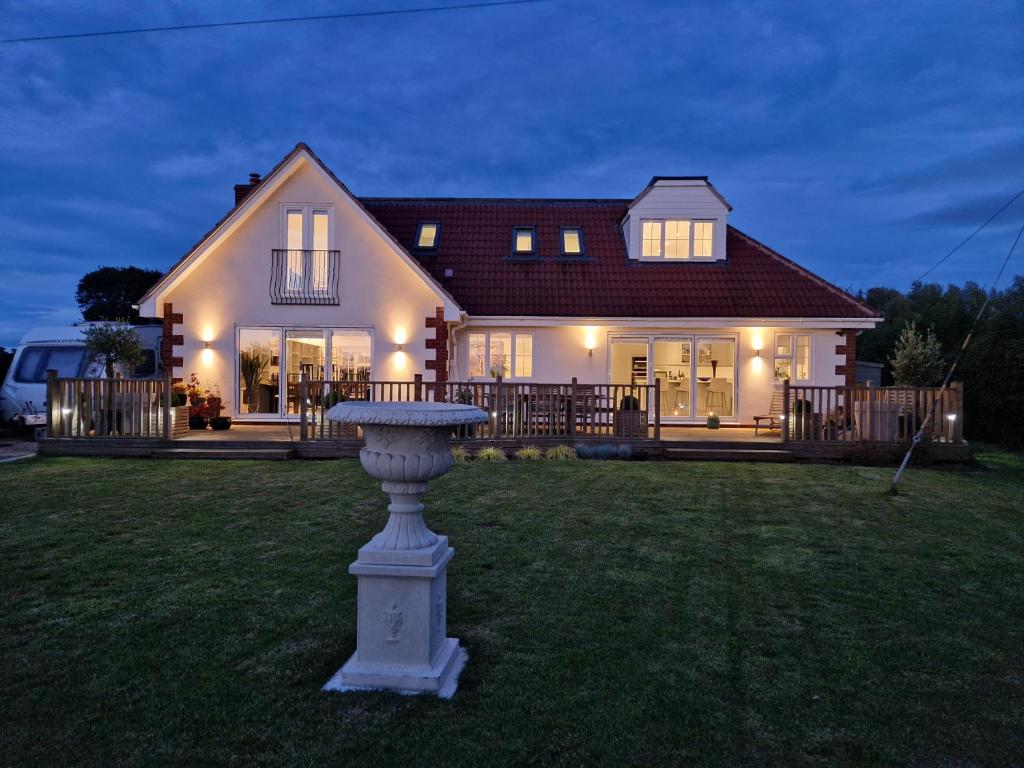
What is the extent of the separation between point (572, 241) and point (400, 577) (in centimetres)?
1516

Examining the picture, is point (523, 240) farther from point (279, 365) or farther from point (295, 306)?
point (279, 365)

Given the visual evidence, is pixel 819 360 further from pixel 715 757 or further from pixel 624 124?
pixel 624 124

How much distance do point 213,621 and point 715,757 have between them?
3.00m

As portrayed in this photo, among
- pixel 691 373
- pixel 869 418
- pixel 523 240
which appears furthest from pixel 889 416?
pixel 523 240

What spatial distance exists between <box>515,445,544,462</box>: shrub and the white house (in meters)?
3.76

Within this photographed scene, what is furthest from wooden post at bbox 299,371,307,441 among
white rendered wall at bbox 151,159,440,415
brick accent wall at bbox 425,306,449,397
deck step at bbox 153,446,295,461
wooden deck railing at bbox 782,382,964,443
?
wooden deck railing at bbox 782,382,964,443

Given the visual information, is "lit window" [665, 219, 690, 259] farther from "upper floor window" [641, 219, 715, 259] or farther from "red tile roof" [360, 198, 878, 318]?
"red tile roof" [360, 198, 878, 318]

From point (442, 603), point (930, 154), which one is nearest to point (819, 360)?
point (442, 603)

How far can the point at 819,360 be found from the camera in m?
15.4

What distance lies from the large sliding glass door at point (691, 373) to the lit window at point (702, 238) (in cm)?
248

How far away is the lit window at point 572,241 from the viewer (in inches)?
667

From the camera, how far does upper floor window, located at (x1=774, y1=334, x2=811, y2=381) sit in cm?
1546

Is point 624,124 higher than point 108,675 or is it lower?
higher

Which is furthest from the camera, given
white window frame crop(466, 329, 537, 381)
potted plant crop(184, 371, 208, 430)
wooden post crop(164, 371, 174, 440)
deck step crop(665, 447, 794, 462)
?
white window frame crop(466, 329, 537, 381)
